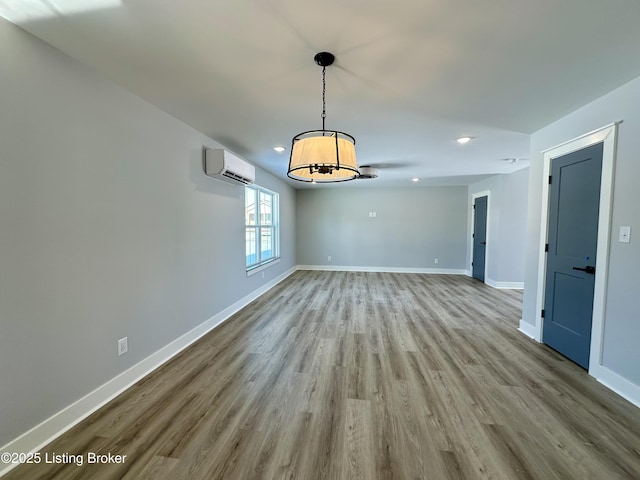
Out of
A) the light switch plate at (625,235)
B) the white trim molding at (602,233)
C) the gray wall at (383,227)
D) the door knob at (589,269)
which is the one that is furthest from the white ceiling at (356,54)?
the gray wall at (383,227)

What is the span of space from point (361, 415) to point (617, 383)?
2.07 m

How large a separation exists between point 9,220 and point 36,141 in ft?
1.59

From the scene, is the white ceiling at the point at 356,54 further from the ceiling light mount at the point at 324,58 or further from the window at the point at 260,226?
the window at the point at 260,226

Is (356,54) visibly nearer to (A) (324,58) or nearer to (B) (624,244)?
(A) (324,58)

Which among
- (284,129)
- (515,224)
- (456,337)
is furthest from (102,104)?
(515,224)

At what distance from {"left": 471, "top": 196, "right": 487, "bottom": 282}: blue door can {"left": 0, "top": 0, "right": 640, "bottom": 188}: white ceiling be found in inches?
146

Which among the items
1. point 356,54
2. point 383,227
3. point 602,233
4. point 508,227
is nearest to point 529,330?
point 602,233

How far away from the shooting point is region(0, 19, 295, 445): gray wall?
4.86 feet

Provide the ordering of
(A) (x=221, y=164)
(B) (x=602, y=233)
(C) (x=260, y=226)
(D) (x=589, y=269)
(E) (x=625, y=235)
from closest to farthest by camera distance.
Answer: (E) (x=625, y=235) < (B) (x=602, y=233) < (D) (x=589, y=269) < (A) (x=221, y=164) < (C) (x=260, y=226)

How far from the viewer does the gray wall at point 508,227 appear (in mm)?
5371

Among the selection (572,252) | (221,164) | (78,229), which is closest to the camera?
(78,229)

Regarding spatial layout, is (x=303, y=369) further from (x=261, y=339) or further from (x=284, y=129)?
(x=284, y=129)

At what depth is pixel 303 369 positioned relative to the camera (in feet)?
8.04

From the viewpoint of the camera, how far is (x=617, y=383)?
6.95ft
